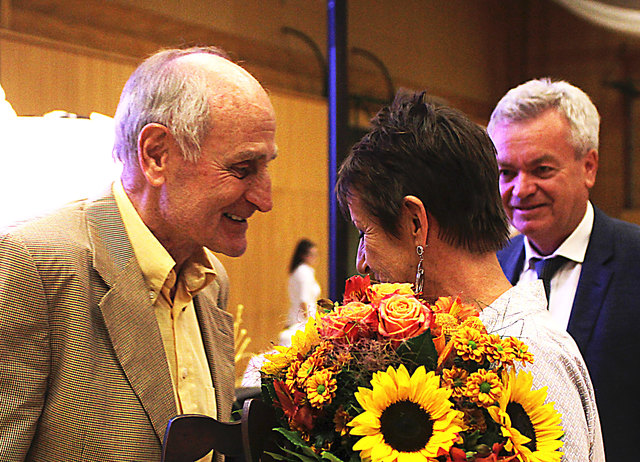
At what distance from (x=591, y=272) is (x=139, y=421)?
4.85 ft

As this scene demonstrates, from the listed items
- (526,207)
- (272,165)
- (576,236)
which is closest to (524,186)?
(526,207)

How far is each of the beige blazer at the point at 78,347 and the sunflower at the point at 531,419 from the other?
728mm

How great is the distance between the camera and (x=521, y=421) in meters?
1.06

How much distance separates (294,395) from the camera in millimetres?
1093

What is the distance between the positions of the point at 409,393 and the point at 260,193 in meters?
0.71

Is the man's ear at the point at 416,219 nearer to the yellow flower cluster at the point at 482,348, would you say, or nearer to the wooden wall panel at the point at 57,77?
the yellow flower cluster at the point at 482,348

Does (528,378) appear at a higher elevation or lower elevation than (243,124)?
lower

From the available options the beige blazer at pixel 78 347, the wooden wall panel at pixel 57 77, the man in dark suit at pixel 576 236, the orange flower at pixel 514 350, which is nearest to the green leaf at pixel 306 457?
the orange flower at pixel 514 350

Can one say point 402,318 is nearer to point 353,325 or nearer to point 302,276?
point 353,325

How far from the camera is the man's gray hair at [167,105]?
4.94 feet

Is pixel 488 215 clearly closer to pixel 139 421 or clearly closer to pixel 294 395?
pixel 294 395

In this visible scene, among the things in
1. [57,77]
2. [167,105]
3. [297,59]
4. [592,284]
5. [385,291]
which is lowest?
[592,284]

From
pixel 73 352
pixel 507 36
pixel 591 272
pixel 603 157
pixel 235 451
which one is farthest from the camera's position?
pixel 507 36

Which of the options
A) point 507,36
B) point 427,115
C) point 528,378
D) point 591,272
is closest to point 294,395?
point 528,378
